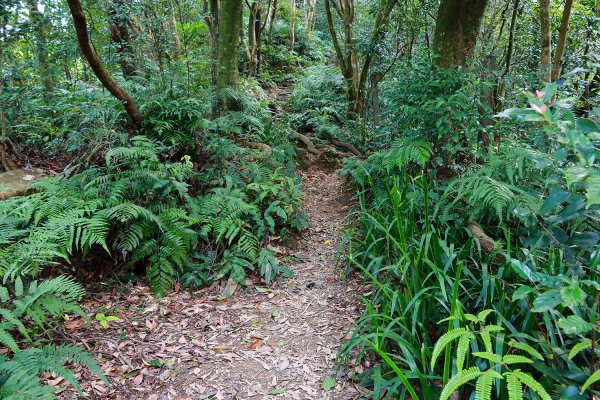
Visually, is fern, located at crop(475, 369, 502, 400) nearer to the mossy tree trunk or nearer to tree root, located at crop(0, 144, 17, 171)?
tree root, located at crop(0, 144, 17, 171)

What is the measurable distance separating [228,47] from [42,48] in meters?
2.91

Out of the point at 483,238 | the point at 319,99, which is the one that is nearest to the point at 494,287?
the point at 483,238

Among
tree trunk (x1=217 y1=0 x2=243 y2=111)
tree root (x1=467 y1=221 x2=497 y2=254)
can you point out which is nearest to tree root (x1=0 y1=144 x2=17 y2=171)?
tree trunk (x1=217 y1=0 x2=243 y2=111)

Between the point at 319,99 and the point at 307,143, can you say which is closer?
the point at 307,143

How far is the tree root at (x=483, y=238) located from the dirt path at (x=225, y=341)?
4.45 feet

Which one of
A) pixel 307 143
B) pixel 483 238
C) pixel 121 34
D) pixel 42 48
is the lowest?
pixel 483 238

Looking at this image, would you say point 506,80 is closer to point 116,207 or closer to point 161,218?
point 161,218

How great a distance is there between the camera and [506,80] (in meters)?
5.15

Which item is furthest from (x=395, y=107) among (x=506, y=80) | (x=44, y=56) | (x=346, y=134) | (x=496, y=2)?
(x=496, y=2)

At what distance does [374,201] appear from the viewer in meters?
4.82

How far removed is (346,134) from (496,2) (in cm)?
493

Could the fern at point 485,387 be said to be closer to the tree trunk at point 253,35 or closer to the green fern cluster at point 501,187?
the green fern cluster at point 501,187

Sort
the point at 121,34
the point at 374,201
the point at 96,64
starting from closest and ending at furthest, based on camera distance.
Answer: the point at 96,64, the point at 374,201, the point at 121,34

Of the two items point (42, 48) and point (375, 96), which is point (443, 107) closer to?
point (375, 96)
